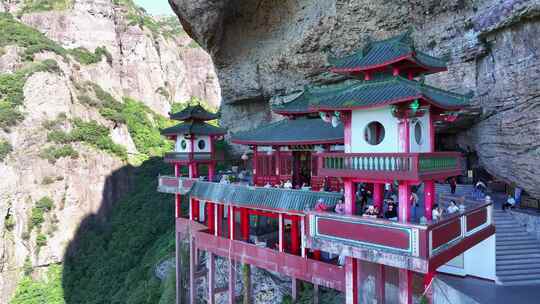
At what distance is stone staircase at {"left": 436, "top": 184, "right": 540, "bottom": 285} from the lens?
12.0 metres

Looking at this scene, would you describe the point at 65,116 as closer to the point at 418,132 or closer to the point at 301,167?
the point at 301,167

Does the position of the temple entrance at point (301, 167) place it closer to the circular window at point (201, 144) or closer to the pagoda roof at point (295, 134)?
the pagoda roof at point (295, 134)

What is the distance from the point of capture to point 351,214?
38.5 feet

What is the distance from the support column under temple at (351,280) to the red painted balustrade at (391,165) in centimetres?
337

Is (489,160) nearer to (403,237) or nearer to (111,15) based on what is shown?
(403,237)

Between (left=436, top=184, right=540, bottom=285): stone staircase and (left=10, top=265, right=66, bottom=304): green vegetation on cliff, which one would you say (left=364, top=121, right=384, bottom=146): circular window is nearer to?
(left=436, top=184, right=540, bottom=285): stone staircase

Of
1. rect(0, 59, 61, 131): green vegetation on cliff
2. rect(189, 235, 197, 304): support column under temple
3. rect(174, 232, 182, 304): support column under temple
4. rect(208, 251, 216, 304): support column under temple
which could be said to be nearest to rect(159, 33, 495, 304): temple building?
rect(208, 251, 216, 304): support column under temple

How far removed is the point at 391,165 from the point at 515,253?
7561 mm

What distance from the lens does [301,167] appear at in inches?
727

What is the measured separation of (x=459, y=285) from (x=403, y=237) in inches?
142

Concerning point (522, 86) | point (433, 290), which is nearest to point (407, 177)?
point (433, 290)

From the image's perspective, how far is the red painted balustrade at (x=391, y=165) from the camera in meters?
9.90

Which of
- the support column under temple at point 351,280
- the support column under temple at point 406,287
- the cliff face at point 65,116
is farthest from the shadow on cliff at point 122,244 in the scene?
the support column under temple at point 406,287

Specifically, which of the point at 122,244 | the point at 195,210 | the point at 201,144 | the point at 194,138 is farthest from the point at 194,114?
the point at 122,244
